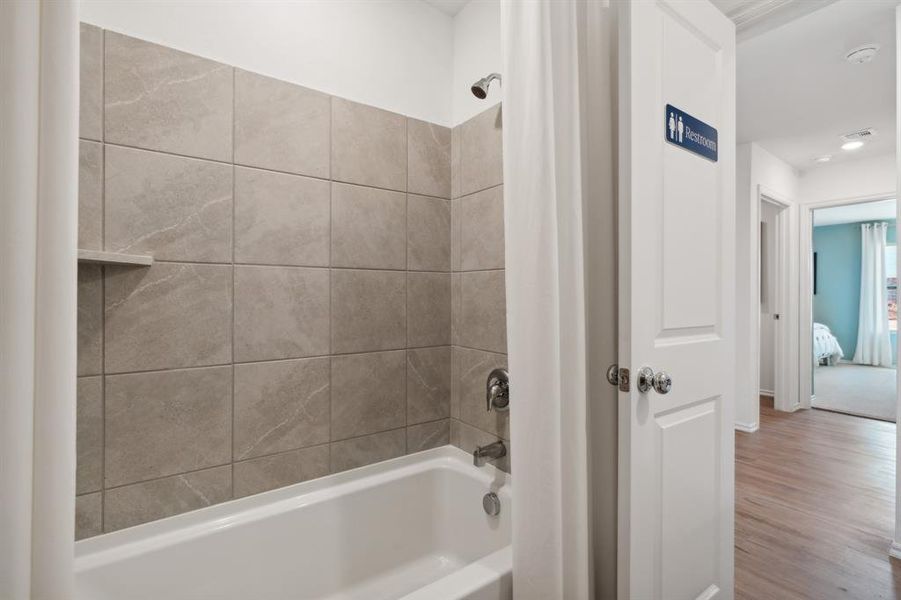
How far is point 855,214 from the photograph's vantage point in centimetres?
620

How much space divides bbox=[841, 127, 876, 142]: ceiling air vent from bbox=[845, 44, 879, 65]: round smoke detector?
1408mm

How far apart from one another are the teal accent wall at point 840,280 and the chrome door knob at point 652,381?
27.5 feet

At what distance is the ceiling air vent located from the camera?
3418 mm

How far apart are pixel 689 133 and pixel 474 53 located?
1.03 metres

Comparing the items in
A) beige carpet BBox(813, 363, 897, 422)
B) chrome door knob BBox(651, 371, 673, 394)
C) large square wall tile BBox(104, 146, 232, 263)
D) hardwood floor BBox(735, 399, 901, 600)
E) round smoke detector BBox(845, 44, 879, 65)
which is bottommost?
hardwood floor BBox(735, 399, 901, 600)

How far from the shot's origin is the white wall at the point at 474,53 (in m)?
1.74

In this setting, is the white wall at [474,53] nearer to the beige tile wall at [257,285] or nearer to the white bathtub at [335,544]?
the beige tile wall at [257,285]

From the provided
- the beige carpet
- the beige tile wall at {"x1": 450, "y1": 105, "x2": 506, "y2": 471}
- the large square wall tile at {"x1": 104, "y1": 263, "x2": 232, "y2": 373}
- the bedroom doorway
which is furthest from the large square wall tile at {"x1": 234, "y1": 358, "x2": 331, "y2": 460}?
the bedroom doorway

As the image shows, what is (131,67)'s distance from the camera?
1.24m

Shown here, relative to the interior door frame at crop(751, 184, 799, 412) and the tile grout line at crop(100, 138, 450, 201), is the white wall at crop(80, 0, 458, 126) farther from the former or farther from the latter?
the interior door frame at crop(751, 184, 799, 412)

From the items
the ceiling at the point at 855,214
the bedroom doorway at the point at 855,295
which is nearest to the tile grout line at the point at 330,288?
the bedroom doorway at the point at 855,295

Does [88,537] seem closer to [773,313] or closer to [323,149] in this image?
[323,149]

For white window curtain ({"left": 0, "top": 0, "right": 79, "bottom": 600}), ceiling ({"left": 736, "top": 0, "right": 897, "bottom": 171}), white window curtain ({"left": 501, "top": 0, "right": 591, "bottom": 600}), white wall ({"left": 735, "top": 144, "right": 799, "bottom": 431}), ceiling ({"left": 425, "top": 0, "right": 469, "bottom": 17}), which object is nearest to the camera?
white window curtain ({"left": 0, "top": 0, "right": 79, "bottom": 600})

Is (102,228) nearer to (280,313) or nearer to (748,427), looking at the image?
(280,313)
